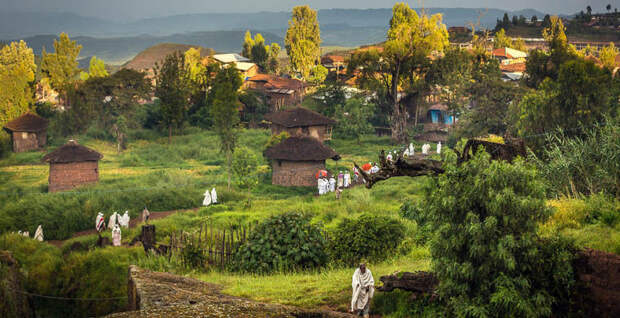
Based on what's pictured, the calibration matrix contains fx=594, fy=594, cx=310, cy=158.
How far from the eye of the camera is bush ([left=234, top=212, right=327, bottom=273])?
14.4 meters

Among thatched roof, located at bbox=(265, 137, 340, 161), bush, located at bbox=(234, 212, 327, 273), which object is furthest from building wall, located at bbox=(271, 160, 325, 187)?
bush, located at bbox=(234, 212, 327, 273)

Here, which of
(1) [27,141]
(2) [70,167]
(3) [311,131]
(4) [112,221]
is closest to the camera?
(4) [112,221]

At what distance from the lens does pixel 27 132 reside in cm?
4788

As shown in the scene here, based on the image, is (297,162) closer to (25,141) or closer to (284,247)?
(284,247)

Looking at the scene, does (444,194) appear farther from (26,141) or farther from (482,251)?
(26,141)

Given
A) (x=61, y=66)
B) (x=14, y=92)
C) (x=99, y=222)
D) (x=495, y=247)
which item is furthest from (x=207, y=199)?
(x=61, y=66)

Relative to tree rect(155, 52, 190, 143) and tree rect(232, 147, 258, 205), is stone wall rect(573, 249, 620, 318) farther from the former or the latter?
tree rect(155, 52, 190, 143)

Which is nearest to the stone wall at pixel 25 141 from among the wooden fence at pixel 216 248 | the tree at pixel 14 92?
the tree at pixel 14 92

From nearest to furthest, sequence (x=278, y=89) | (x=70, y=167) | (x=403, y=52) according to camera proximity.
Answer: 1. (x=70, y=167)
2. (x=403, y=52)
3. (x=278, y=89)

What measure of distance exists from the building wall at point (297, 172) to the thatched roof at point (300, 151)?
551mm

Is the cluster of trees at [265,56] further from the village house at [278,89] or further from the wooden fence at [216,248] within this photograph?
the wooden fence at [216,248]

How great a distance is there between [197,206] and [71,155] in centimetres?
905

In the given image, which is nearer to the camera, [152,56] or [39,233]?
[39,233]

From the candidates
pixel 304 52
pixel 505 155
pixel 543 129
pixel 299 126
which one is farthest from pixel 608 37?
pixel 505 155
